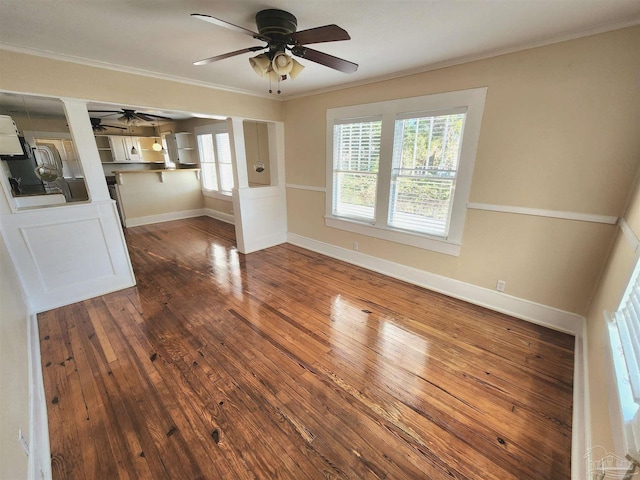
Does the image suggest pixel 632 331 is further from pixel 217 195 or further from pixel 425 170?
pixel 217 195

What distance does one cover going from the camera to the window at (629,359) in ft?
2.85

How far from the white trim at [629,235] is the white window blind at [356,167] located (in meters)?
2.19

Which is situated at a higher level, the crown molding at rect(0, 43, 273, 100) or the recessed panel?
the crown molding at rect(0, 43, 273, 100)

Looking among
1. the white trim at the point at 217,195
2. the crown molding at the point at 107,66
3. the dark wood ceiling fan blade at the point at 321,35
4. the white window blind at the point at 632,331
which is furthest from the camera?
the white trim at the point at 217,195

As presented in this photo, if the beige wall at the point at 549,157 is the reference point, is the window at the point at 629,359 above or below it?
below

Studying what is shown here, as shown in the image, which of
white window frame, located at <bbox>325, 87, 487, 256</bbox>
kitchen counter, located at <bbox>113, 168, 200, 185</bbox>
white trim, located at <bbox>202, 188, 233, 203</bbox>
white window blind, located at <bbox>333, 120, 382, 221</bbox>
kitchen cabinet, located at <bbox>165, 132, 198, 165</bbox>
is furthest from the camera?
kitchen cabinet, located at <bbox>165, 132, 198, 165</bbox>

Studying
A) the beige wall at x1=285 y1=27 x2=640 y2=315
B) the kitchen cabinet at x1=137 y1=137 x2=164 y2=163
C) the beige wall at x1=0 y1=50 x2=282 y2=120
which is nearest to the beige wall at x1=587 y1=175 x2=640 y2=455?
the beige wall at x1=285 y1=27 x2=640 y2=315

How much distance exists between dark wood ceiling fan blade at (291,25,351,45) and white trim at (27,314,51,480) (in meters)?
2.53

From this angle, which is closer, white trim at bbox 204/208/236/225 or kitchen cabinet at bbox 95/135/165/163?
white trim at bbox 204/208/236/225

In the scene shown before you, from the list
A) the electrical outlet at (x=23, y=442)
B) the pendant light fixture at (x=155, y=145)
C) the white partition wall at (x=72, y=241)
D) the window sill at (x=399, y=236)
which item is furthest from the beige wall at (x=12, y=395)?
the pendant light fixture at (x=155, y=145)

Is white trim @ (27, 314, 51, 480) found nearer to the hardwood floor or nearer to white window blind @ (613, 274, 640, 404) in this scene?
the hardwood floor

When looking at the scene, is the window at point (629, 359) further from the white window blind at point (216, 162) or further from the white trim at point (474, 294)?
the white window blind at point (216, 162)

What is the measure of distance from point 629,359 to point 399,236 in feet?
Answer: 7.47

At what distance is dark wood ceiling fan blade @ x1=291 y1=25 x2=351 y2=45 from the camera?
1.39m
